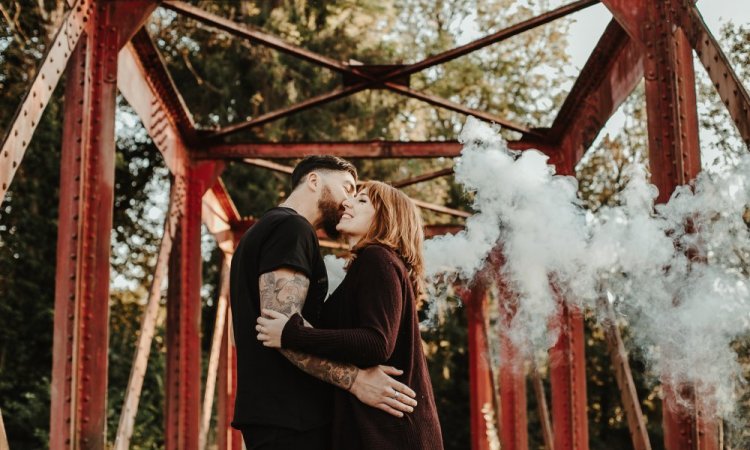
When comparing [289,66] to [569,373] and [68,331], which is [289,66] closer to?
[569,373]

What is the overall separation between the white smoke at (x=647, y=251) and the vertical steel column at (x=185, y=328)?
10.5 ft

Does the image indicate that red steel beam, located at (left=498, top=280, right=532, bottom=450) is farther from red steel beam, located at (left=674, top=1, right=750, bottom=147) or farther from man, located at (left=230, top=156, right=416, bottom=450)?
man, located at (left=230, top=156, right=416, bottom=450)

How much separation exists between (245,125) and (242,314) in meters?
5.57

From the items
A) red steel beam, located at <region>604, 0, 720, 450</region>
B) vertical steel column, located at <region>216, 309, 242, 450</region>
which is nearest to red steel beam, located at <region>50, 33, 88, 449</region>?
red steel beam, located at <region>604, 0, 720, 450</region>

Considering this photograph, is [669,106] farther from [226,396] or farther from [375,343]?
[226,396]

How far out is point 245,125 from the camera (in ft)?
30.0

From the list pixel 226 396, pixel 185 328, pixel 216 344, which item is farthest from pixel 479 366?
pixel 185 328

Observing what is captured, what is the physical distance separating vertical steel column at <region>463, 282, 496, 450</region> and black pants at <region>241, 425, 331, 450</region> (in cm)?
1143

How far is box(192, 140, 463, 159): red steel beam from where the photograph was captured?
9453mm

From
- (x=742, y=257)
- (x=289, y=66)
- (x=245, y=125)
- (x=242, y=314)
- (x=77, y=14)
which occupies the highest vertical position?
(x=289, y=66)

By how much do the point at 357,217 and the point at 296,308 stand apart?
0.53 metres

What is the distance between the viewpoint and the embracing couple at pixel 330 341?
11.6 ft

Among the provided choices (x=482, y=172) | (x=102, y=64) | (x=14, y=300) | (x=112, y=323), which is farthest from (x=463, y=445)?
(x=102, y=64)

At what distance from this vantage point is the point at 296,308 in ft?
11.8
